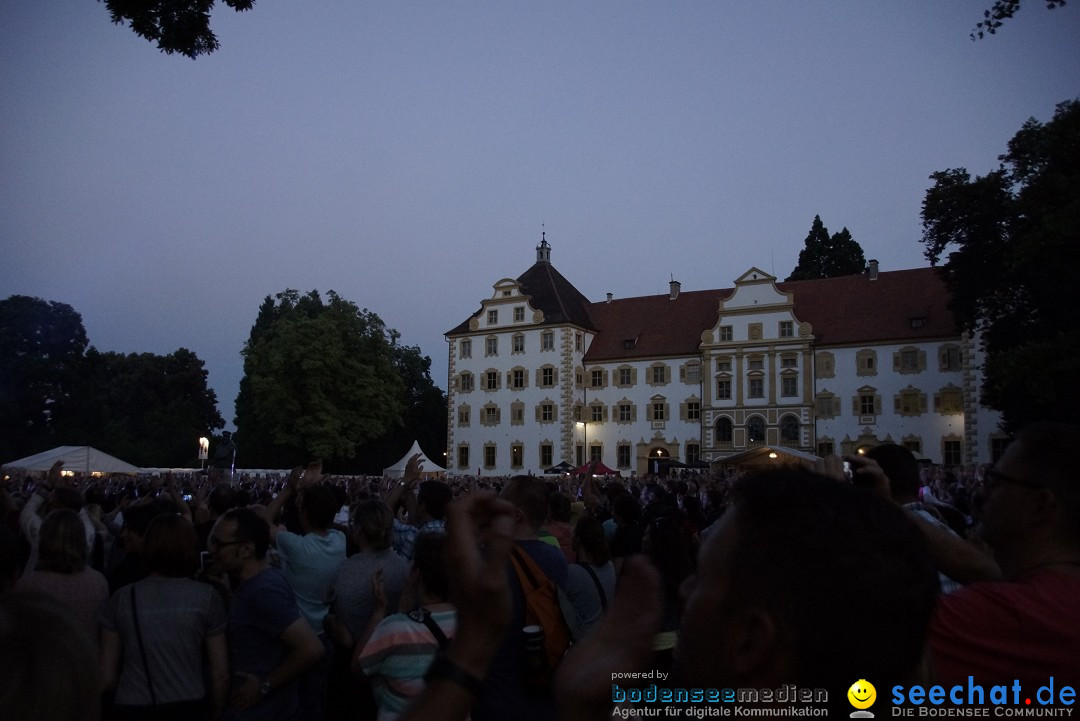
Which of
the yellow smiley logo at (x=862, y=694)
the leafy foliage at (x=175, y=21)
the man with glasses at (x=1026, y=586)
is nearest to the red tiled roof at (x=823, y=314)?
the leafy foliage at (x=175, y=21)

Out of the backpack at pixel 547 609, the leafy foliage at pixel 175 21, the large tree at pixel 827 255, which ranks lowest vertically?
the backpack at pixel 547 609

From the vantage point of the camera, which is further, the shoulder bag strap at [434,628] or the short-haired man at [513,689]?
the shoulder bag strap at [434,628]

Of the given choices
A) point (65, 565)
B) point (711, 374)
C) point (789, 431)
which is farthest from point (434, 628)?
point (711, 374)

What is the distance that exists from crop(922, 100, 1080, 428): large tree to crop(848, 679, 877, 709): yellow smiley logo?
2545 centimetres

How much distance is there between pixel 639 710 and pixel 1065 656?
1.05 metres

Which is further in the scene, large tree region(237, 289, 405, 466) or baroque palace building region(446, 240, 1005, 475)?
large tree region(237, 289, 405, 466)

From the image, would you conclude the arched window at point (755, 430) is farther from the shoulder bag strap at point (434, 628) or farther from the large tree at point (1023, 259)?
the shoulder bag strap at point (434, 628)

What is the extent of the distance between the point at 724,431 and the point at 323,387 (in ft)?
81.5

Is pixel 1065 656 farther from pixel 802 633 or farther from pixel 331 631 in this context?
pixel 331 631

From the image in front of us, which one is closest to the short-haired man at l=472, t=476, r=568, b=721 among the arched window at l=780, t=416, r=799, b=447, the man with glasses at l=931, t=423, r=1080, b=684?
the man with glasses at l=931, t=423, r=1080, b=684

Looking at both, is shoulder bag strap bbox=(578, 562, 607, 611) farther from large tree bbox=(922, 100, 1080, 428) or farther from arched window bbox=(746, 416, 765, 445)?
arched window bbox=(746, 416, 765, 445)

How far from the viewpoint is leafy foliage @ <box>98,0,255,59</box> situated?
6.68m

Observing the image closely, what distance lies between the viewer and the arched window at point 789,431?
5053cm

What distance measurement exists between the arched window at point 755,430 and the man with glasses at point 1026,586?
50281 millimetres
